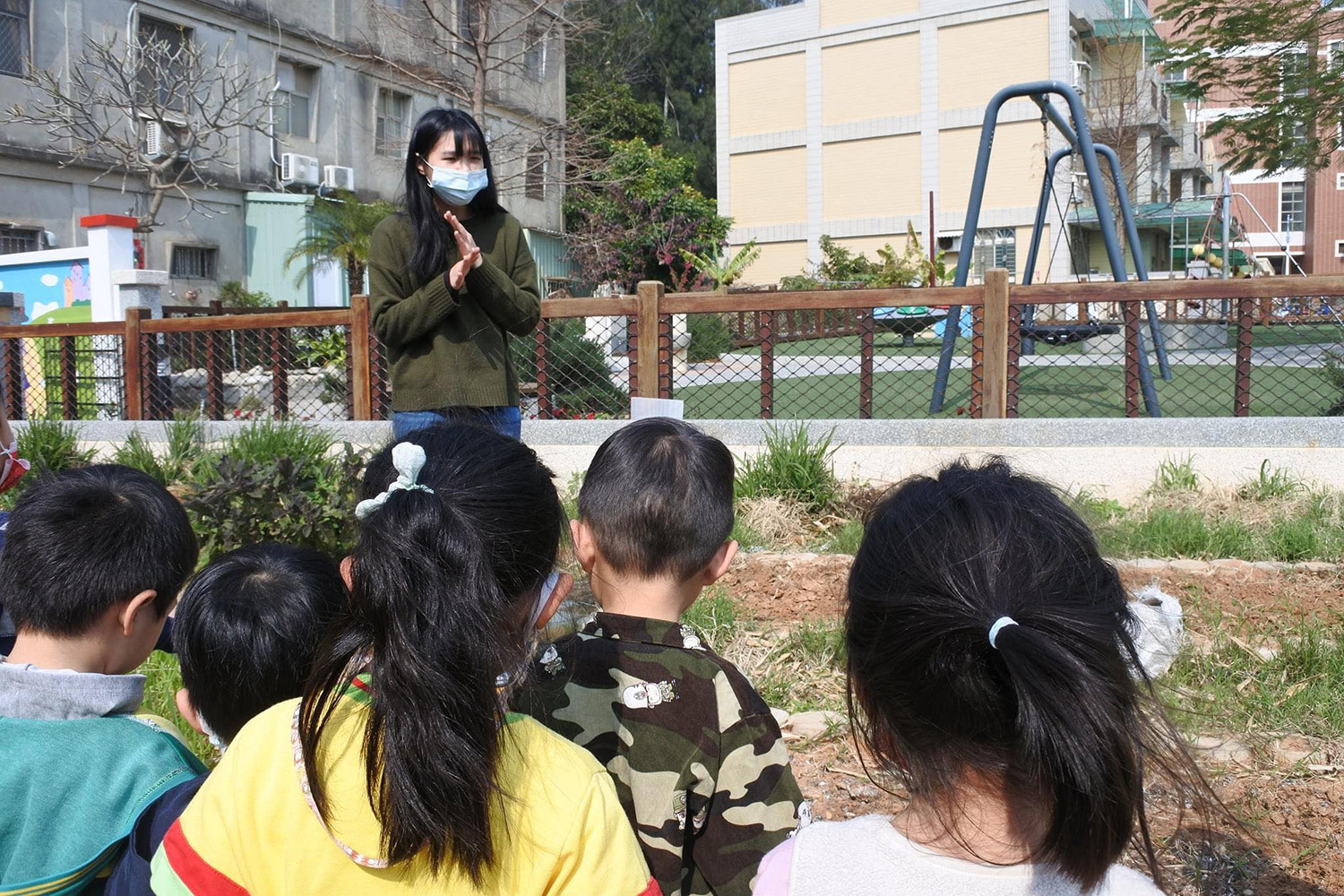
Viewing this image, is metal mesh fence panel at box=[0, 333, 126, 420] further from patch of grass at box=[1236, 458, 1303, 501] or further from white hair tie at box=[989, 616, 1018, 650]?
white hair tie at box=[989, 616, 1018, 650]

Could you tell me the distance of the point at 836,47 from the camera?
33562mm

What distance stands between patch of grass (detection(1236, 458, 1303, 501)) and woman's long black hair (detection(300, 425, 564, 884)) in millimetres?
5777

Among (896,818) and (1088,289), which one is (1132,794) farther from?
(1088,289)

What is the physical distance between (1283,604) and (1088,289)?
10.3 feet

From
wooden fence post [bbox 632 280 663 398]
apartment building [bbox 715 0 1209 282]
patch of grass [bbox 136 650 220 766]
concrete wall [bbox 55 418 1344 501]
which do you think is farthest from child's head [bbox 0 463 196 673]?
apartment building [bbox 715 0 1209 282]

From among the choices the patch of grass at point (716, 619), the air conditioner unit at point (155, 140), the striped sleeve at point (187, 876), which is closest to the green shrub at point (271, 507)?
the patch of grass at point (716, 619)

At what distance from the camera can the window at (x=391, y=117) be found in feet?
74.9

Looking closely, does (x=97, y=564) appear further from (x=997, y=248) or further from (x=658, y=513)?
(x=997, y=248)

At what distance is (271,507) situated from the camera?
5.16 meters

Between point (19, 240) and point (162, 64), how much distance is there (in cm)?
401

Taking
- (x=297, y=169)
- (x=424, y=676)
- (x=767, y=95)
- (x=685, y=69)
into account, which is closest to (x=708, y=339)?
(x=424, y=676)

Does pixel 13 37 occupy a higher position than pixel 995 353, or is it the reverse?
pixel 13 37

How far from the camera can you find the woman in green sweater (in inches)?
138

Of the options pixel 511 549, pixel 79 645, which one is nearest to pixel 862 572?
pixel 511 549
